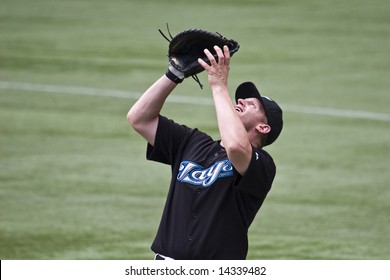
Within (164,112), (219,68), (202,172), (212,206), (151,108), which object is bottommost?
(164,112)

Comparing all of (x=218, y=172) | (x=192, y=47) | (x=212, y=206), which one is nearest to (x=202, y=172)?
(x=218, y=172)

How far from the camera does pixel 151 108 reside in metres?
6.26

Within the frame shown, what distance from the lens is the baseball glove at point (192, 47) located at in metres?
5.95

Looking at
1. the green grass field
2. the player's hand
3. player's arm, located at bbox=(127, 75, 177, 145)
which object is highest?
the player's hand

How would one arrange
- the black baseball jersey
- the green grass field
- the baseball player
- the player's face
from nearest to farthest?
the baseball player → the black baseball jersey → the player's face → the green grass field

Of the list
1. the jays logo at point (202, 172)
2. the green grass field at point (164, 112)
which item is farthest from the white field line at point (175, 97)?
the jays logo at point (202, 172)

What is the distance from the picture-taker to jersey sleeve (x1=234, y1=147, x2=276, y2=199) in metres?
5.66

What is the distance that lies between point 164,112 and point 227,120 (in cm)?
1012

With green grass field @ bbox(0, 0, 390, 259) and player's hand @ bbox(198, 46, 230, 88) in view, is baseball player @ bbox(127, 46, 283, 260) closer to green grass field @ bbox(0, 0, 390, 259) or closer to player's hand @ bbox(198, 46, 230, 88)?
player's hand @ bbox(198, 46, 230, 88)

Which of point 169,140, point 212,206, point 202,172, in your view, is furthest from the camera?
point 169,140

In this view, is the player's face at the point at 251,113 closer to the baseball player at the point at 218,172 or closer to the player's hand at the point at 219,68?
the baseball player at the point at 218,172

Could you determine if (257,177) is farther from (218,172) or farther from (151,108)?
(151,108)

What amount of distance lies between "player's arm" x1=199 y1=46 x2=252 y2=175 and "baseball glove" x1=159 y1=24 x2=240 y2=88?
0.68ft

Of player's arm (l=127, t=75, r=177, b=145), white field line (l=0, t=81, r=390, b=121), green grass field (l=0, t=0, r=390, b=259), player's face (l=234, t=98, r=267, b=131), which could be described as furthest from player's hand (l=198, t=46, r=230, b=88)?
white field line (l=0, t=81, r=390, b=121)
